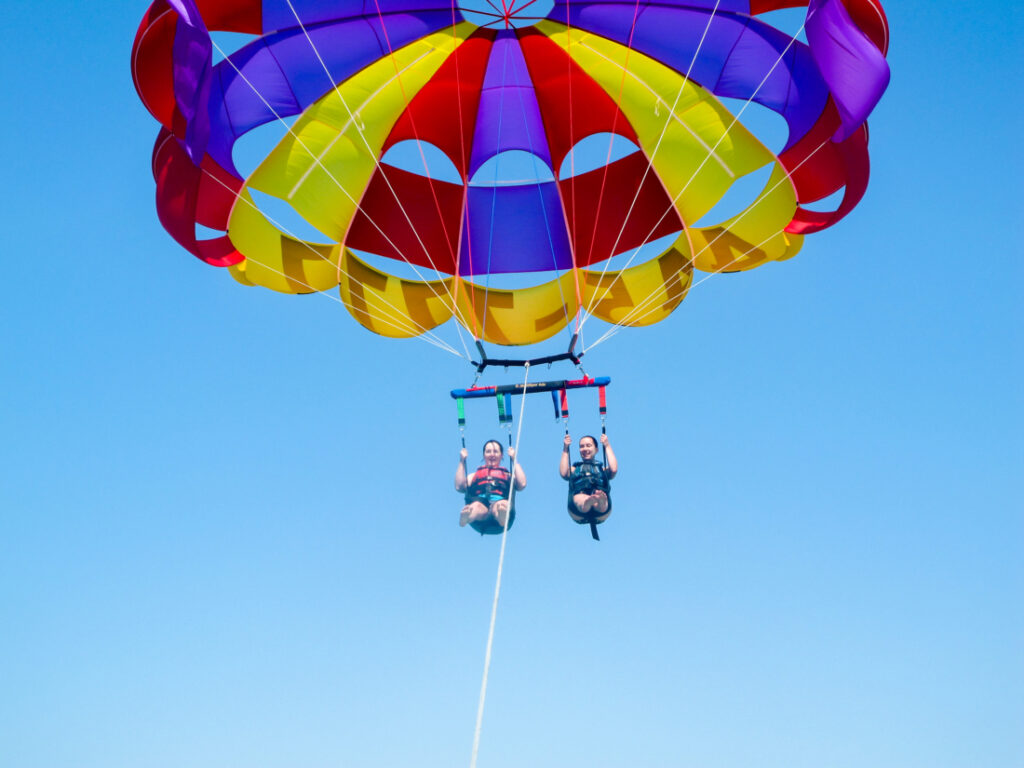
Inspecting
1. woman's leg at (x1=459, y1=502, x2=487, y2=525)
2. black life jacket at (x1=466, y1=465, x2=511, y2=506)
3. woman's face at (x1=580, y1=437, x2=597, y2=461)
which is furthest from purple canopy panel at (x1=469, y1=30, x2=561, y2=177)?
woman's leg at (x1=459, y1=502, x2=487, y2=525)

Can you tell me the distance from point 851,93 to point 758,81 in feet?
3.54

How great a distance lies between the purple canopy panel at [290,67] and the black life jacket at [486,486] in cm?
301

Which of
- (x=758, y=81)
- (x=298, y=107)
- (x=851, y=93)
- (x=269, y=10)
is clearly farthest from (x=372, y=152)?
(x=851, y=93)

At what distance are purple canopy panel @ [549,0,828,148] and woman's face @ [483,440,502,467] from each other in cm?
312

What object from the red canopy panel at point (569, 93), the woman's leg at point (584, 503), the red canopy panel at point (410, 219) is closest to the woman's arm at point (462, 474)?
the woman's leg at point (584, 503)

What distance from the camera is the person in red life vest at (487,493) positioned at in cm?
743

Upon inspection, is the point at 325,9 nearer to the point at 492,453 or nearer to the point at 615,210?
the point at 615,210

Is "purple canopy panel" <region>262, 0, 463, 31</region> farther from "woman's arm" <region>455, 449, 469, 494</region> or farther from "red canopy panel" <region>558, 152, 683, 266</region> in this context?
"woman's arm" <region>455, 449, 469, 494</region>

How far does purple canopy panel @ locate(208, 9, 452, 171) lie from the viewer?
781 centimetres

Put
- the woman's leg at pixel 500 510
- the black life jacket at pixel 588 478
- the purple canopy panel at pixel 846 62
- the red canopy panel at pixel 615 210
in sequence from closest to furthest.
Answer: the purple canopy panel at pixel 846 62, the woman's leg at pixel 500 510, the black life jacket at pixel 588 478, the red canopy panel at pixel 615 210

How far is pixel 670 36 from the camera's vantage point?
795cm

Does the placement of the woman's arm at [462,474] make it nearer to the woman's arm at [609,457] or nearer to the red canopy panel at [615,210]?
the woman's arm at [609,457]

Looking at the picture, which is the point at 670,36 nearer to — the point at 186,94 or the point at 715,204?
the point at 715,204

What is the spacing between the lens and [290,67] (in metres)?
7.89
